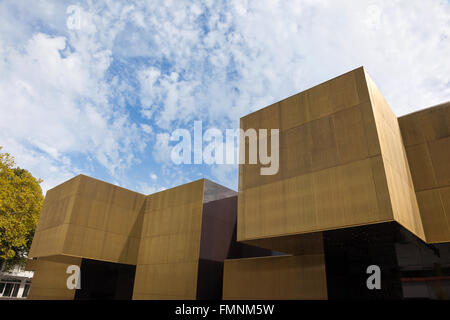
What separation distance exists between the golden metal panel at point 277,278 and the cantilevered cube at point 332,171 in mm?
2482

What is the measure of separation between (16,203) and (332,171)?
24.9 meters

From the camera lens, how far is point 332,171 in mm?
10930

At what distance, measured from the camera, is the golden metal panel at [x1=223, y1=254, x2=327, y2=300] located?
45.7 ft

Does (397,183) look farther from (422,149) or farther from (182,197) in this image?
(182,197)

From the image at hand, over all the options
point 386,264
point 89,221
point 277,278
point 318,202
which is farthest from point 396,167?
point 89,221

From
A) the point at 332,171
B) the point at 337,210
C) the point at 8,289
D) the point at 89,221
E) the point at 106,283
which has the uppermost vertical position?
the point at 89,221

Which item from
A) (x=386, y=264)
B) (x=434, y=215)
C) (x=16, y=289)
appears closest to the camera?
(x=434, y=215)

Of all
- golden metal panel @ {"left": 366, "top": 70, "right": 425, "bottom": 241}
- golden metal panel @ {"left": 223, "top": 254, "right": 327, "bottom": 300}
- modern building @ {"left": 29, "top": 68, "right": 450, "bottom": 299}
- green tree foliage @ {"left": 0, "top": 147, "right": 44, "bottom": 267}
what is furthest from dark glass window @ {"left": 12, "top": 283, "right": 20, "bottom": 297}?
golden metal panel @ {"left": 366, "top": 70, "right": 425, "bottom": 241}

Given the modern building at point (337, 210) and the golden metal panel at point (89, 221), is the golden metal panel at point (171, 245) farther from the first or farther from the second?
the golden metal panel at point (89, 221)

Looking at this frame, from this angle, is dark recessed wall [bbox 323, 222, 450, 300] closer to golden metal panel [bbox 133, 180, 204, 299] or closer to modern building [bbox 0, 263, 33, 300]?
golden metal panel [bbox 133, 180, 204, 299]

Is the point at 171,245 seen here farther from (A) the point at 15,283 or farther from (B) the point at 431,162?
(A) the point at 15,283
